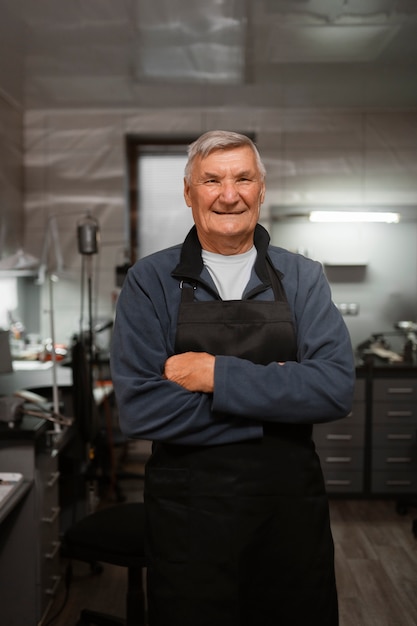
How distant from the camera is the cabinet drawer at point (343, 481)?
416 centimetres

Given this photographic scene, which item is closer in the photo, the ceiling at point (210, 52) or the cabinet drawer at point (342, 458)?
the ceiling at point (210, 52)

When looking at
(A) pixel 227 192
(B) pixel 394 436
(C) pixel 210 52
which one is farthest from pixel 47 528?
(C) pixel 210 52

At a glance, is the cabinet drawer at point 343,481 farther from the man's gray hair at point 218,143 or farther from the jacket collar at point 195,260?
the man's gray hair at point 218,143

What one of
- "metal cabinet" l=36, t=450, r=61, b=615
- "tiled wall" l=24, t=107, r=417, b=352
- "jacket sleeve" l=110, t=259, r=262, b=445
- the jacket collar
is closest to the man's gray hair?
the jacket collar

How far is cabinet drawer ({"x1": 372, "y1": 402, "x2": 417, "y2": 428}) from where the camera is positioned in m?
4.12

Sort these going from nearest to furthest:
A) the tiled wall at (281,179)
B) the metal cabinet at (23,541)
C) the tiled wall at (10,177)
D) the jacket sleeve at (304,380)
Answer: the jacket sleeve at (304,380) → the metal cabinet at (23,541) → the tiled wall at (10,177) → the tiled wall at (281,179)

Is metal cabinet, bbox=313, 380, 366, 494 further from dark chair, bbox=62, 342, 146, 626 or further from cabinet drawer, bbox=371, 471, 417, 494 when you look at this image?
dark chair, bbox=62, 342, 146, 626

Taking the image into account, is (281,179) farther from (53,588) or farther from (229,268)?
(229,268)

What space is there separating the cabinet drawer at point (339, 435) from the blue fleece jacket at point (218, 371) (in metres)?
2.71

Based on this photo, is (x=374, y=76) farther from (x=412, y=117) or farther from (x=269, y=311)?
(x=269, y=311)

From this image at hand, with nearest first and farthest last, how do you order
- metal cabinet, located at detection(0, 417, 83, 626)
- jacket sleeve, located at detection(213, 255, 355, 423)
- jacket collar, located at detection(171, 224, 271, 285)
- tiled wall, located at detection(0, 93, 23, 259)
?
jacket sleeve, located at detection(213, 255, 355, 423) → jacket collar, located at detection(171, 224, 271, 285) → metal cabinet, located at detection(0, 417, 83, 626) → tiled wall, located at detection(0, 93, 23, 259)

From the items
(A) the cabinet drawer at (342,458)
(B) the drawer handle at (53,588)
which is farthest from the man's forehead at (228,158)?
(A) the cabinet drawer at (342,458)

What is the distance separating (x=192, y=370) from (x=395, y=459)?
10.0 ft

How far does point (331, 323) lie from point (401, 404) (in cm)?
281
